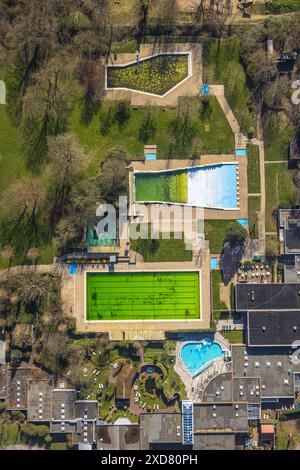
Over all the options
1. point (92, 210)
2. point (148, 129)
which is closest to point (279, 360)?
point (92, 210)

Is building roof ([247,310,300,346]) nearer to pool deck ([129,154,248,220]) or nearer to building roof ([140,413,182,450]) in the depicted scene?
pool deck ([129,154,248,220])

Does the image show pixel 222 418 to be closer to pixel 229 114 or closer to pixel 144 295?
pixel 144 295

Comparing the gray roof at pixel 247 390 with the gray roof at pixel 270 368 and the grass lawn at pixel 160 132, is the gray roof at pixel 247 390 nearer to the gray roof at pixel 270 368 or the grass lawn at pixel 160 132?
the gray roof at pixel 270 368

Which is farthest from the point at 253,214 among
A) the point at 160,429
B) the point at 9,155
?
the point at 9,155

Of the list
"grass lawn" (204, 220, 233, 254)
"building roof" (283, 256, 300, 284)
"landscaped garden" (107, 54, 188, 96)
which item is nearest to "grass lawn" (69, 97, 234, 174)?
"landscaped garden" (107, 54, 188, 96)

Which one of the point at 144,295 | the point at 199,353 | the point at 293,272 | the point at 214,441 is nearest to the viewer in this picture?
the point at 214,441

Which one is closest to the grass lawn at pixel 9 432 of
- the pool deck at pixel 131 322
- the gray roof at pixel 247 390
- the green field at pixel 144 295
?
the pool deck at pixel 131 322

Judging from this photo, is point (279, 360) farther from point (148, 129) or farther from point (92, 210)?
point (148, 129)
